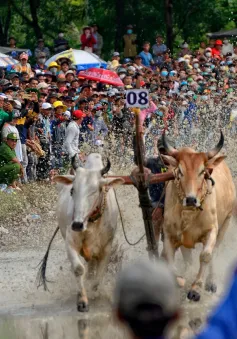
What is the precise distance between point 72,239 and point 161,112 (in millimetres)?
A: 10322

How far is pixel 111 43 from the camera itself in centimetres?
3084

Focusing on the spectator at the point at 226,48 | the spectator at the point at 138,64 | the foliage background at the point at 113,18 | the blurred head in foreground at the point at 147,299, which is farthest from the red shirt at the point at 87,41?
the blurred head in foreground at the point at 147,299

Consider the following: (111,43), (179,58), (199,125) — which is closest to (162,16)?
(111,43)

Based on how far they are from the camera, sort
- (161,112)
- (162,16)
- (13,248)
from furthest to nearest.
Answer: (162,16)
(161,112)
(13,248)

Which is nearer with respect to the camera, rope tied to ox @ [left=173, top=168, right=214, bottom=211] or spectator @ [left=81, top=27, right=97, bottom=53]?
rope tied to ox @ [left=173, top=168, right=214, bottom=211]

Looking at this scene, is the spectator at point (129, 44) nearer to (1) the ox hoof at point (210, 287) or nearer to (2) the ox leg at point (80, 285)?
(1) the ox hoof at point (210, 287)

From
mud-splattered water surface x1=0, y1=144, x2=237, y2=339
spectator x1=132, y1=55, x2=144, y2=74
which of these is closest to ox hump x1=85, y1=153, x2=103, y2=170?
mud-splattered water surface x1=0, y1=144, x2=237, y2=339

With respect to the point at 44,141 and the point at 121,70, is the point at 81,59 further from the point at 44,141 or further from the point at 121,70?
the point at 44,141

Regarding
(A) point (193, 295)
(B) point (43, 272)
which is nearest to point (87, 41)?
(B) point (43, 272)

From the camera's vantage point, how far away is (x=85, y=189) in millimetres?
10297

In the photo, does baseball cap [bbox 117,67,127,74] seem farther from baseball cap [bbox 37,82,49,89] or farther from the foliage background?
the foliage background

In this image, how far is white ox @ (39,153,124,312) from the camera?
10.3 metres

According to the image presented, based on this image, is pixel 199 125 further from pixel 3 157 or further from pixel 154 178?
pixel 154 178

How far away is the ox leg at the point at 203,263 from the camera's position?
1030cm
